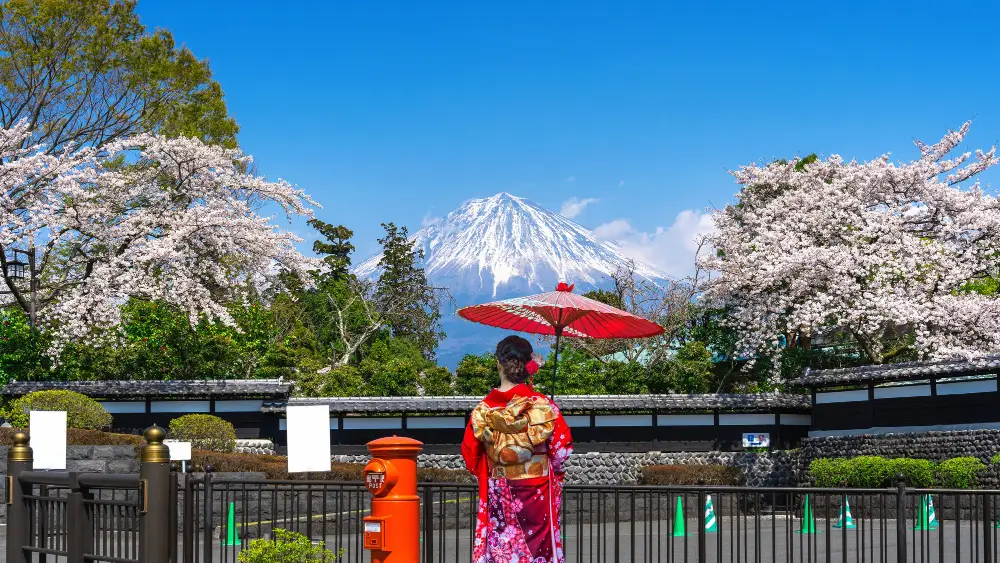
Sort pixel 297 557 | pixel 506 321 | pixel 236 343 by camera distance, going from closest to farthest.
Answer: pixel 297 557
pixel 506 321
pixel 236 343

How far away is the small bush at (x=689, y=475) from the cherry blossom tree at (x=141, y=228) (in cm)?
978

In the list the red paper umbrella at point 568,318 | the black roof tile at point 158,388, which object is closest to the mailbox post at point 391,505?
the red paper umbrella at point 568,318

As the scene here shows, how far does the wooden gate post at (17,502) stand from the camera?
25.6 ft

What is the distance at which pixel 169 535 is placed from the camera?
6555 millimetres

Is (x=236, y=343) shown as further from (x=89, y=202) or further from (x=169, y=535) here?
(x=169, y=535)

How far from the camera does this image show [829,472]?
2381 cm

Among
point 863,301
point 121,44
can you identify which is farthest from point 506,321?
point 121,44

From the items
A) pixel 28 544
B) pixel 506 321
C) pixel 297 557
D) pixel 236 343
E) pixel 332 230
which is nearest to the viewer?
pixel 28 544

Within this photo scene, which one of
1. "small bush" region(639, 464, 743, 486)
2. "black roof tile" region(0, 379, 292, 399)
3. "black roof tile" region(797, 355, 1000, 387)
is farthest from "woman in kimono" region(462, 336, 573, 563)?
"black roof tile" region(0, 379, 292, 399)

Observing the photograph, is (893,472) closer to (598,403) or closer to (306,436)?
(598,403)

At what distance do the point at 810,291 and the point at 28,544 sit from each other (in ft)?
73.7

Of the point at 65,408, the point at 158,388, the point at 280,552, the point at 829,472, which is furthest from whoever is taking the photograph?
the point at 158,388

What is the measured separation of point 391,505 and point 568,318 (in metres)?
4.45

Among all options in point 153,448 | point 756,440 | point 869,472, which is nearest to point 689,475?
point 756,440
